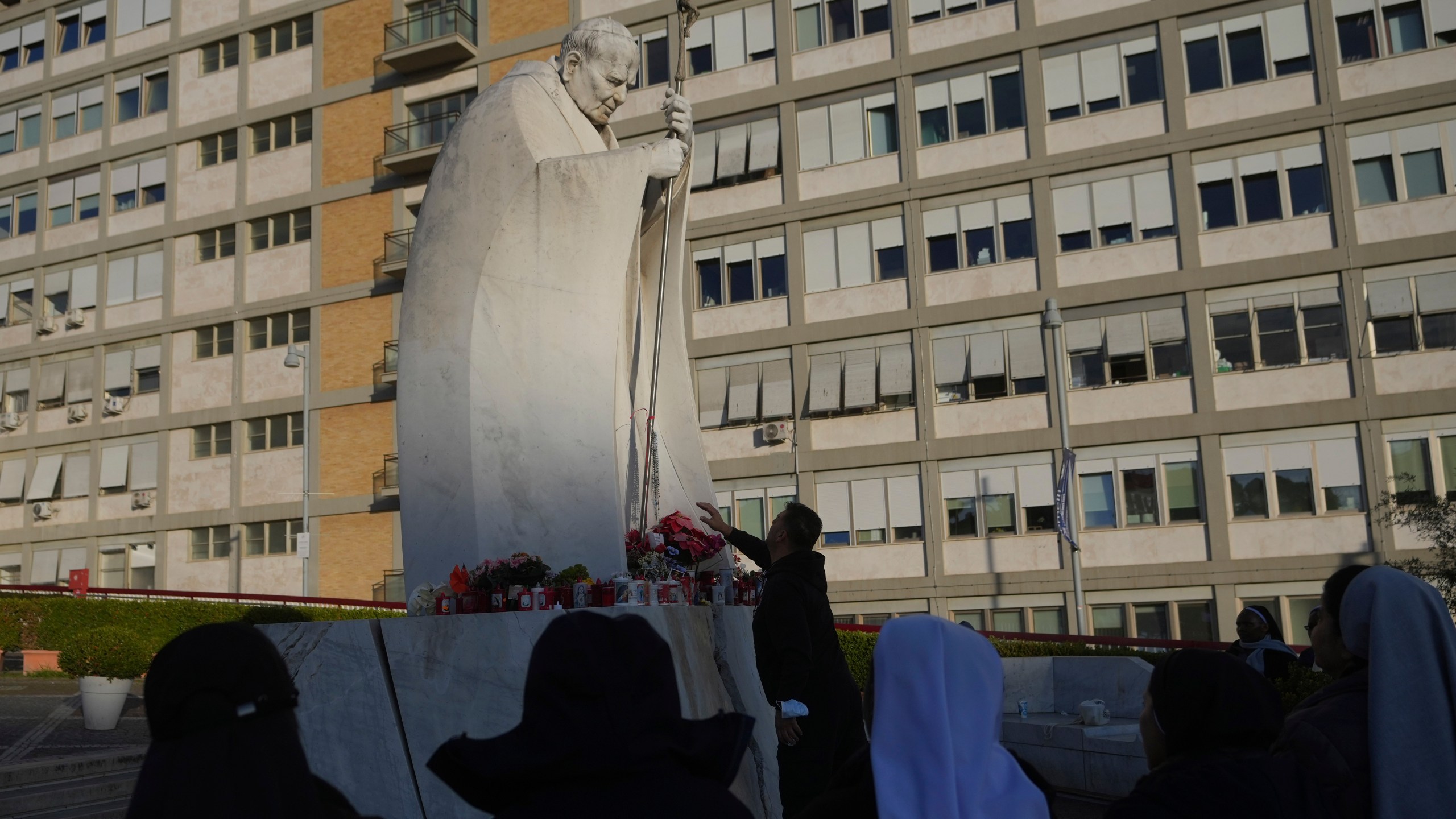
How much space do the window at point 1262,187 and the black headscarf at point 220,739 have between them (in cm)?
2824

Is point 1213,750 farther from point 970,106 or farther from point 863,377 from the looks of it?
point 970,106

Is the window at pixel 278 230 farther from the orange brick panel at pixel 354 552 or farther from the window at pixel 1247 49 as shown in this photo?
the window at pixel 1247 49

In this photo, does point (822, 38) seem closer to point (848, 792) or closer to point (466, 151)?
point (466, 151)

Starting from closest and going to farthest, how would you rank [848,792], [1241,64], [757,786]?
[848,792] < [757,786] < [1241,64]

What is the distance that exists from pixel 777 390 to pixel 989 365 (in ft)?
17.3

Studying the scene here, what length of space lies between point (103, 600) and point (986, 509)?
1942 centimetres

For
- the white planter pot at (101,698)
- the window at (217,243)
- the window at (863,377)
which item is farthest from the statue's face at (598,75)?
the window at (217,243)

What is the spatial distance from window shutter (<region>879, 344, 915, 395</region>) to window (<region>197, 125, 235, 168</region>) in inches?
848

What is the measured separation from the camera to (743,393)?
3122 centimetres

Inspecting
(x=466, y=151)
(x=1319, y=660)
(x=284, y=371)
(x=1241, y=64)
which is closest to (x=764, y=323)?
(x=1241, y=64)

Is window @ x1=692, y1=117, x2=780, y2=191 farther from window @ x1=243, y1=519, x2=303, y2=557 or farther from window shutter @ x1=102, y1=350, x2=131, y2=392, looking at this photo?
window shutter @ x1=102, y1=350, x2=131, y2=392

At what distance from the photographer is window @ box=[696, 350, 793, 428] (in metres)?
30.8

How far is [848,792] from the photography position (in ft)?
8.80

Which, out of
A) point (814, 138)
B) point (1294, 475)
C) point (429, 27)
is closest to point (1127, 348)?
point (1294, 475)
